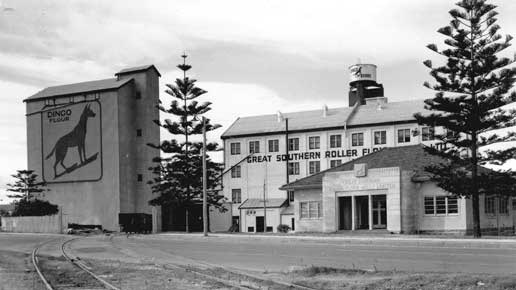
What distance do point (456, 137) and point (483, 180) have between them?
2688 millimetres

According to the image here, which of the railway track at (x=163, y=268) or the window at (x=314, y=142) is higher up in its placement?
the window at (x=314, y=142)

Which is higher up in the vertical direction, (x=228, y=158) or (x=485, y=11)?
(x=485, y=11)

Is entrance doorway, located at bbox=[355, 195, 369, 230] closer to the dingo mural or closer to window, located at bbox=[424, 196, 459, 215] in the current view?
window, located at bbox=[424, 196, 459, 215]

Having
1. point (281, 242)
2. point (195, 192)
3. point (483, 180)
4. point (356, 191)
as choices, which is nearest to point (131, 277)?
point (281, 242)

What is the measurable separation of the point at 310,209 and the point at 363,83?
3563 centimetres

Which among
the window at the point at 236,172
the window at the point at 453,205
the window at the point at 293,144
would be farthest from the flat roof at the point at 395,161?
the window at the point at 236,172

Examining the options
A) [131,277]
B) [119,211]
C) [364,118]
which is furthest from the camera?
[364,118]

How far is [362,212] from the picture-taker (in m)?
46.9

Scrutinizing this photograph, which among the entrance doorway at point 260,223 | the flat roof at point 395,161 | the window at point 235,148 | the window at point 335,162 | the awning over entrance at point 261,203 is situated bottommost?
the entrance doorway at point 260,223

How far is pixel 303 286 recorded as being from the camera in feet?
45.2

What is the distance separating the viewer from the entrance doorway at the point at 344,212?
46625 mm

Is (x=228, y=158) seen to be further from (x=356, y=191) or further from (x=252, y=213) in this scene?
(x=356, y=191)

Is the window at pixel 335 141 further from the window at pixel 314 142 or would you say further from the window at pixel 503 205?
the window at pixel 503 205

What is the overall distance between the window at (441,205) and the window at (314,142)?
28028 mm
